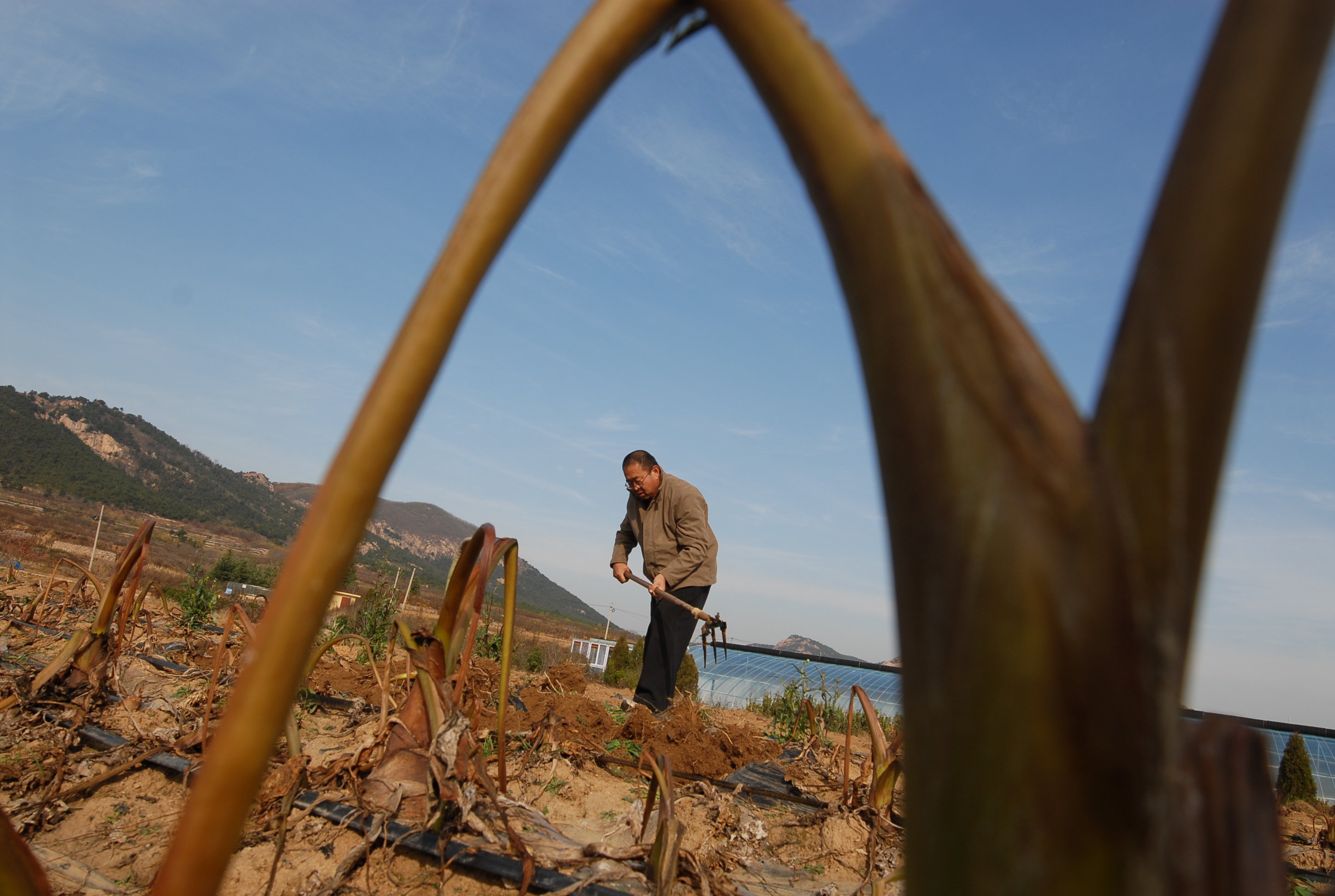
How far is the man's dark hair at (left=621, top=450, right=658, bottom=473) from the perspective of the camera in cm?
509

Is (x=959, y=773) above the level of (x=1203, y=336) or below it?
below

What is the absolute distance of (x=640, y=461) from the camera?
509cm

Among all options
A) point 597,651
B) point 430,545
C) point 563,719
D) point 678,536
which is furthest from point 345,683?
point 430,545

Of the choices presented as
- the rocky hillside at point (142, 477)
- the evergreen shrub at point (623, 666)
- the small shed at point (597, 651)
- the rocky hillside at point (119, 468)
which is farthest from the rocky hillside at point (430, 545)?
the evergreen shrub at point (623, 666)

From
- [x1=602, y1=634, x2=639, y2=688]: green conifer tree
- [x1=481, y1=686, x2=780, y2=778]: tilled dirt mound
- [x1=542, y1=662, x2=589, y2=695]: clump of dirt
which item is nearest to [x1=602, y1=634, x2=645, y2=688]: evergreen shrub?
[x1=602, y1=634, x2=639, y2=688]: green conifer tree

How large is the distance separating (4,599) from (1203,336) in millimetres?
7104

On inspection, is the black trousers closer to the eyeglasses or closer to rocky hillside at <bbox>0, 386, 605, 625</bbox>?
the eyeglasses

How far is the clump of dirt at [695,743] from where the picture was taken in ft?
11.3

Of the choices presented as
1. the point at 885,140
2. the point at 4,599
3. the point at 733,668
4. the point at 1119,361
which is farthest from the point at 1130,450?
the point at 733,668

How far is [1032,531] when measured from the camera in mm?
246

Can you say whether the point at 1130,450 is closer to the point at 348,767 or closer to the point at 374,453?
the point at 374,453

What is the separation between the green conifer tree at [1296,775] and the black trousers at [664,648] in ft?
19.5

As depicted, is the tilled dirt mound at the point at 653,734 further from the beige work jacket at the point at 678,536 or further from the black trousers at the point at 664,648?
the beige work jacket at the point at 678,536

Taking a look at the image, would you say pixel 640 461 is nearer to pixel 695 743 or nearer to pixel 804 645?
pixel 695 743
